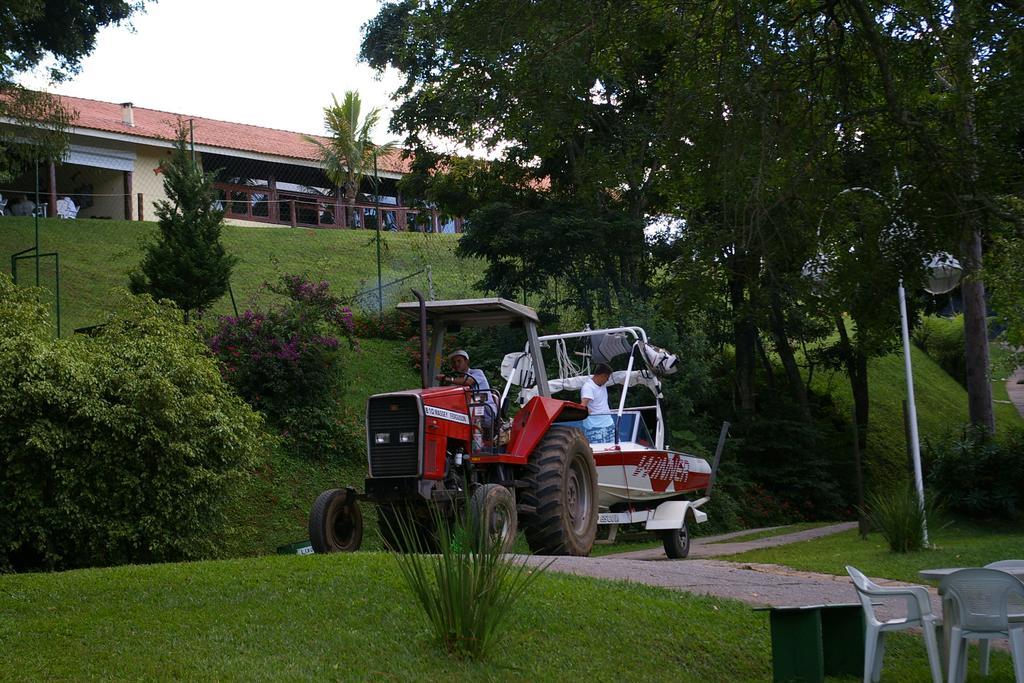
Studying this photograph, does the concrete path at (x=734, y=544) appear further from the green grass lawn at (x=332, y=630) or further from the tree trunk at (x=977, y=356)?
the green grass lawn at (x=332, y=630)

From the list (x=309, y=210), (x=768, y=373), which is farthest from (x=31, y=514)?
(x=309, y=210)

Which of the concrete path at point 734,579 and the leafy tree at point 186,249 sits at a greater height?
the leafy tree at point 186,249

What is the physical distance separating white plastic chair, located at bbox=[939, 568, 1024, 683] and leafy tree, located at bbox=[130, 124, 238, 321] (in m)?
15.1

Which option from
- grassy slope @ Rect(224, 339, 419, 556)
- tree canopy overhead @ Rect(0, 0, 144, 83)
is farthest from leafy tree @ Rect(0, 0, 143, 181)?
grassy slope @ Rect(224, 339, 419, 556)

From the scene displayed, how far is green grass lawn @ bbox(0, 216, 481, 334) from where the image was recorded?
24984mm

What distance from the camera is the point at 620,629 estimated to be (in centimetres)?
815

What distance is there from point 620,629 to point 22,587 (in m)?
4.54

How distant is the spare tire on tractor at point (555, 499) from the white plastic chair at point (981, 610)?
5390 mm

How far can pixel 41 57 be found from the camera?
23.0 metres

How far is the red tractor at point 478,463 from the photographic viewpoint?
10.9 m

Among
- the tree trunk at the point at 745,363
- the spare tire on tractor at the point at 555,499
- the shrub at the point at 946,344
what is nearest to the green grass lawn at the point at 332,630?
the spare tire on tractor at the point at 555,499

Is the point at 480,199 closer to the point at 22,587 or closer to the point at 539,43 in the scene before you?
the point at 539,43

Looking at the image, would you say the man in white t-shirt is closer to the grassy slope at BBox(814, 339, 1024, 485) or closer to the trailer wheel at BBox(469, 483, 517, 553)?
the trailer wheel at BBox(469, 483, 517, 553)

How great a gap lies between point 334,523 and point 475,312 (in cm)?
271
